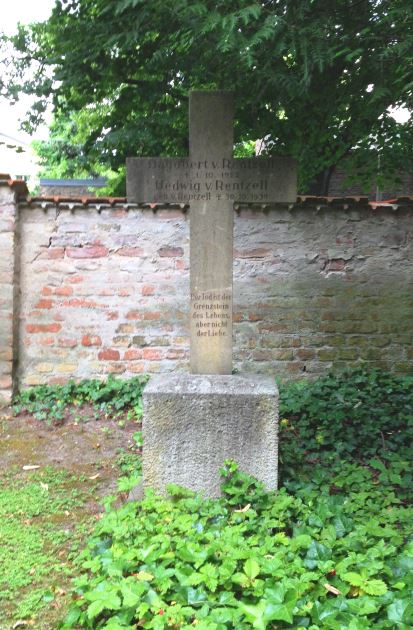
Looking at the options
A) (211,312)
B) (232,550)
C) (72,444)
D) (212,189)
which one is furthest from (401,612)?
(72,444)

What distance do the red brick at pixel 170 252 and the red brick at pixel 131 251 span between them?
0.76 ft

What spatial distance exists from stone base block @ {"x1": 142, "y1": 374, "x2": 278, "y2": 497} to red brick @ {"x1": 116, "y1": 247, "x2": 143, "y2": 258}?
3.05 meters

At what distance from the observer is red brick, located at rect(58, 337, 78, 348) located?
6.20 metres

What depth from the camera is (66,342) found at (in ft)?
20.4

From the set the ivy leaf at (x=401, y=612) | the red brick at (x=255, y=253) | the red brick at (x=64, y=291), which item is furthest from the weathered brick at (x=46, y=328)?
the ivy leaf at (x=401, y=612)

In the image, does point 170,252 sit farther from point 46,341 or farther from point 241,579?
point 241,579

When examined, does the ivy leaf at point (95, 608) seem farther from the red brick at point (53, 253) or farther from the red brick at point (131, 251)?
the red brick at point (53, 253)

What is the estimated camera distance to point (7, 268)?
19.4 feet

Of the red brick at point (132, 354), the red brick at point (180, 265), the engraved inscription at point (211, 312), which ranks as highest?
the red brick at point (180, 265)

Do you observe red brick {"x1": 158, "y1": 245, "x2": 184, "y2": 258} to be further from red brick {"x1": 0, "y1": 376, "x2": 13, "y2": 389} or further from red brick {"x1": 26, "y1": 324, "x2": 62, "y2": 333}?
red brick {"x1": 0, "y1": 376, "x2": 13, "y2": 389}

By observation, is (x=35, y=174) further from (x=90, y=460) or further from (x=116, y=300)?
(x=90, y=460)

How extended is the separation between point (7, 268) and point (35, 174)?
24453 millimetres

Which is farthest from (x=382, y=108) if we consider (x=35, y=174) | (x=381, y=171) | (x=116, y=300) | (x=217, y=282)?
(x=35, y=174)

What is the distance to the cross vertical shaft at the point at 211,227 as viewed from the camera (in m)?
3.58
